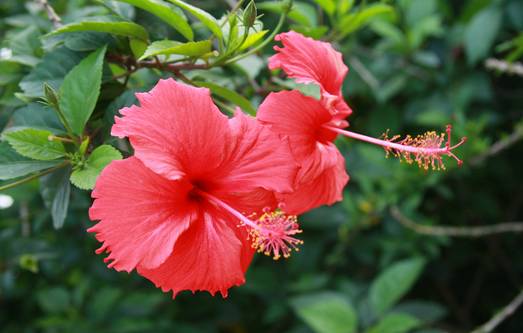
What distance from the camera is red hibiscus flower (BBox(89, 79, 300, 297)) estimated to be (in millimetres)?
907

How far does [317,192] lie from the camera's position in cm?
115

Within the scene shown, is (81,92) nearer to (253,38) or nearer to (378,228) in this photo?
(253,38)

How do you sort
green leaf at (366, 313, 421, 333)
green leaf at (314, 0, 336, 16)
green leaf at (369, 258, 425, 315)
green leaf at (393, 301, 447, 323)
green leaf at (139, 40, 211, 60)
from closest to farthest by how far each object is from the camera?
green leaf at (139, 40, 211, 60) → green leaf at (314, 0, 336, 16) → green leaf at (366, 313, 421, 333) → green leaf at (369, 258, 425, 315) → green leaf at (393, 301, 447, 323)

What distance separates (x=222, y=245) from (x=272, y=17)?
1.57 m

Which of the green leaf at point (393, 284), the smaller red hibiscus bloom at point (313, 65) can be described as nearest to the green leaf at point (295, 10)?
the smaller red hibiscus bloom at point (313, 65)

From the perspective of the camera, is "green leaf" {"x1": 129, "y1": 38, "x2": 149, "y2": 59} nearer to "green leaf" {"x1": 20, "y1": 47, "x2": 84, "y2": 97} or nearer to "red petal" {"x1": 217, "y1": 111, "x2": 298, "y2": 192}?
"green leaf" {"x1": 20, "y1": 47, "x2": 84, "y2": 97}

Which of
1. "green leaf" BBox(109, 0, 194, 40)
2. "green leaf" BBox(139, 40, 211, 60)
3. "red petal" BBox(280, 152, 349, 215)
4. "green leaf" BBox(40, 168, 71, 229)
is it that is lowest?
"green leaf" BBox(40, 168, 71, 229)

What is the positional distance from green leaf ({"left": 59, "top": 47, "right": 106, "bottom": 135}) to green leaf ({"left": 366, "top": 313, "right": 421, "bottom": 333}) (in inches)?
51.7

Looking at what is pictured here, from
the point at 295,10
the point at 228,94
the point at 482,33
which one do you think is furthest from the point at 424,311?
the point at 228,94

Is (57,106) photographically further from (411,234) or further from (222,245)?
(411,234)

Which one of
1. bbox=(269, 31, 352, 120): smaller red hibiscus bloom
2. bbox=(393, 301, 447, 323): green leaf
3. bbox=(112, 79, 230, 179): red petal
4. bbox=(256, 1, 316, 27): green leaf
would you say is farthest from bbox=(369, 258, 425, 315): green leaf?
bbox=(112, 79, 230, 179): red petal

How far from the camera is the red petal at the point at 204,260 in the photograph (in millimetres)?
974

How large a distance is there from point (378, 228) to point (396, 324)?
29.3 inches

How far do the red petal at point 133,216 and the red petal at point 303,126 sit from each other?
0.69 ft
